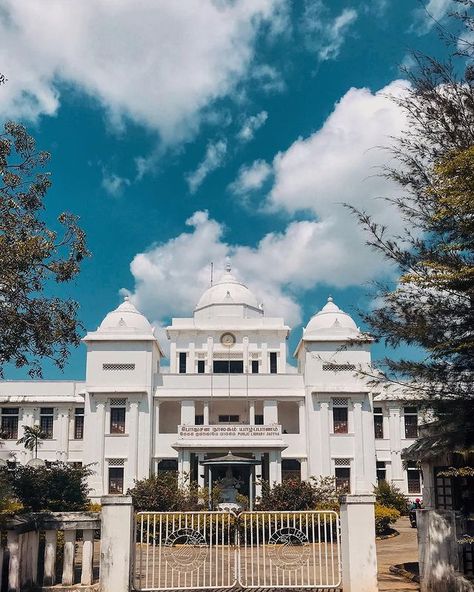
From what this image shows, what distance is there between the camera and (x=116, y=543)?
29.4 ft

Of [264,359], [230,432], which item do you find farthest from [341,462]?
[264,359]

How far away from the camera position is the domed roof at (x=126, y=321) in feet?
107

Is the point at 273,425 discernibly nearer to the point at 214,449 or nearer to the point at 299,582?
the point at 214,449

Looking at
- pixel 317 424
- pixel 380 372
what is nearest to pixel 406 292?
pixel 380 372

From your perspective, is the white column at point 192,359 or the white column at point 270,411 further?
the white column at point 192,359

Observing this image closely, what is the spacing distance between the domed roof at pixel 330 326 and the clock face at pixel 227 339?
13.5 feet

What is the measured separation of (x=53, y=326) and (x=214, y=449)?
19049 millimetres

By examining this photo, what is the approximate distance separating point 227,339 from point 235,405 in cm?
368

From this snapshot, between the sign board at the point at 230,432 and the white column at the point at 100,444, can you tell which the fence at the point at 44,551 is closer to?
the sign board at the point at 230,432

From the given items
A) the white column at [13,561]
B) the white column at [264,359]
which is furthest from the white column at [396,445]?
the white column at [13,561]

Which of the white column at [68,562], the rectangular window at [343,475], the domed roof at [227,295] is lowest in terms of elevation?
the white column at [68,562]

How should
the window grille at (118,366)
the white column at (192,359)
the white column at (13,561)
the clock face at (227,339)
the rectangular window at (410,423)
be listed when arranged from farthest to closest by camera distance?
the rectangular window at (410,423) < the clock face at (227,339) < the white column at (192,359) < the window grille at (118,366) < the white column at (13,561)

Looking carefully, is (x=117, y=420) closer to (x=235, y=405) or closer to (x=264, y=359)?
(x=235, y=405)

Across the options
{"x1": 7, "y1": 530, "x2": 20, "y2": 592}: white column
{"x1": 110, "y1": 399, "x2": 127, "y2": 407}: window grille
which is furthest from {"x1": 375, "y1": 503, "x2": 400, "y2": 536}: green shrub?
{"x1": 7, "y1": 530, "x2": 20, "y2": 592}: white column
